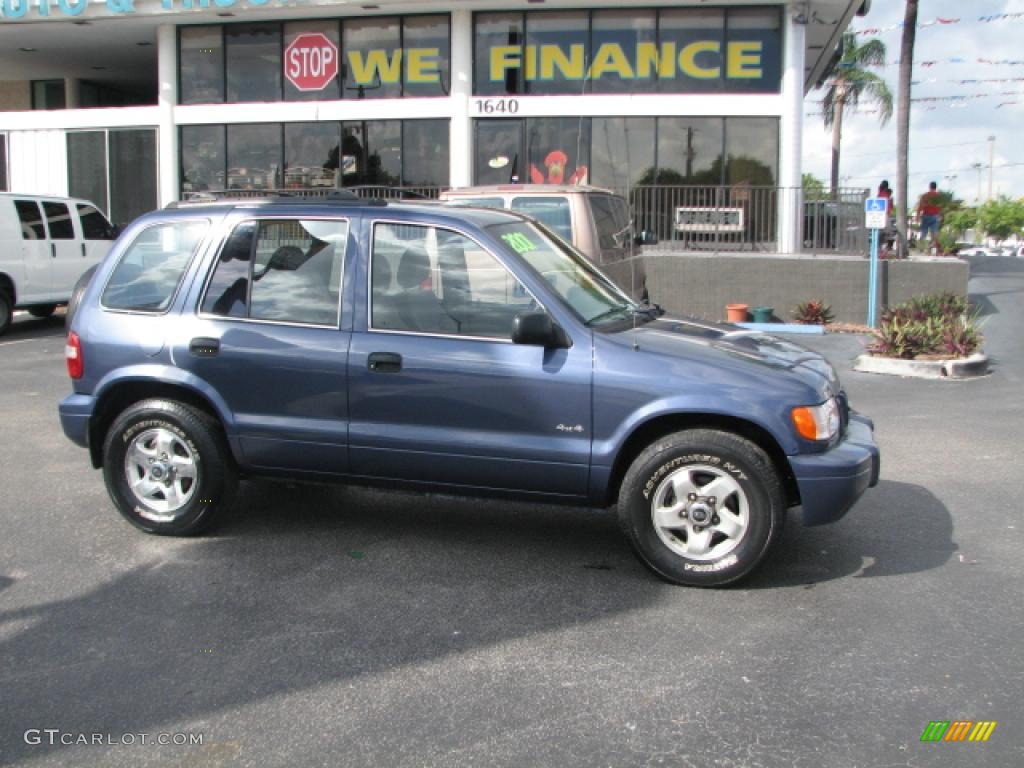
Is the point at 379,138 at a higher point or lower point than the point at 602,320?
higher

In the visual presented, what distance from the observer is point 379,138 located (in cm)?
2145

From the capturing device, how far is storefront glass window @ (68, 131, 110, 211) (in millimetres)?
23156

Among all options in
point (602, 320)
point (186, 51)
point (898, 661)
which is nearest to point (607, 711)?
point (898, 661)

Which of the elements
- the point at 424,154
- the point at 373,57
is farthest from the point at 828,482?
the point at 373,57

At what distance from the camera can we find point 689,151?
20.3 metres

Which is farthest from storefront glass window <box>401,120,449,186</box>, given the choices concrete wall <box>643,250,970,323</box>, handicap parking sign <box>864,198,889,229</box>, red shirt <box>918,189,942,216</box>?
red shirt <box>918,189,942,216</box>

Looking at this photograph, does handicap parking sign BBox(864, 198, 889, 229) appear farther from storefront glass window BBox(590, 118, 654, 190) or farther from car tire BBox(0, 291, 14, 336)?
car tire BBox(0, 291, 14, 336)

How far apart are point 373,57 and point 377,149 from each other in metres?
1.91

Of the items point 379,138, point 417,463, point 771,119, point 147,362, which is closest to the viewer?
point 417,463

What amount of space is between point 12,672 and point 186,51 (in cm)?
2073

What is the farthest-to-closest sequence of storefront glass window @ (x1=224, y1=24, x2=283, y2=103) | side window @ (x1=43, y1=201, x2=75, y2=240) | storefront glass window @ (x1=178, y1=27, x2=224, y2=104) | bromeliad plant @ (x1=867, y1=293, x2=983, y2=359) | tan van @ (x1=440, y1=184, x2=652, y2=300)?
storefront glass window @ (x1=178, y1=27, x2=224, y2=104) < storefront glass window @ (x1=224, y1=24, x2=283, y2=103) < side window @ (x1=43, y1=201, x2=75, y2=240) < bromeliad plant @ (x1=867, y1=293, x2=983, y2=359) < tan van @ (x1=440, y1=184, x2=652, y2=300)

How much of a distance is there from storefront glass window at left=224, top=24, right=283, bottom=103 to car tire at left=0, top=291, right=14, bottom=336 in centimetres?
849

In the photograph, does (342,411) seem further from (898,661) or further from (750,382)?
(898,661)

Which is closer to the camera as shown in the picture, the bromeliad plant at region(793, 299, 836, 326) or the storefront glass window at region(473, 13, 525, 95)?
the bromeliad plant at region(793, 299, 836, 326)
